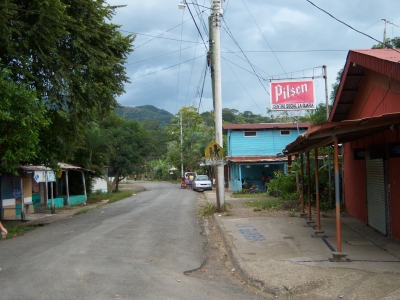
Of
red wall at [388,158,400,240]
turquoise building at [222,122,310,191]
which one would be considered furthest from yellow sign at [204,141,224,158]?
turquoise building at [222,122,310,191]

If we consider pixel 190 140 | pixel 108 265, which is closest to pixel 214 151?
pixel 108 265

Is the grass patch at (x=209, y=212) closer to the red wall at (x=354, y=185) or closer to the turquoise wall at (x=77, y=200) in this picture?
the red wall at (x=354, y=185)

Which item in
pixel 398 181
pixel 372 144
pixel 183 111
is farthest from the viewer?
pixel 183 111

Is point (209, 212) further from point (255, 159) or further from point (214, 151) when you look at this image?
point (255, 159)

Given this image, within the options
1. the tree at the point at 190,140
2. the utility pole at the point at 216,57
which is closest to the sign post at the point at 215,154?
the utility pole at the point at 216,57

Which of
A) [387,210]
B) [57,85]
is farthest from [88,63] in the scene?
[387,210]

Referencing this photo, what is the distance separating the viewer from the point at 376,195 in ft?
40.7

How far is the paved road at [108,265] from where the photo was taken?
6883 mm

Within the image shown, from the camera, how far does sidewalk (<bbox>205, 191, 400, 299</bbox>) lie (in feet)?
22.5

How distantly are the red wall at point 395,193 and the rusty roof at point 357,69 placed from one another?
2433 millimetres

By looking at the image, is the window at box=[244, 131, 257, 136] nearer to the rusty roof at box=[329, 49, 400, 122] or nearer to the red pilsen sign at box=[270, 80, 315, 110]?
the red pilsen sign at box=[270, 80, 315, 110]

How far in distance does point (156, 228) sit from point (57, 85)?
621 cm

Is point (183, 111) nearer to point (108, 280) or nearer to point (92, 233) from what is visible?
point (92, 233)

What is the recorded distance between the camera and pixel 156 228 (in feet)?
48.5
